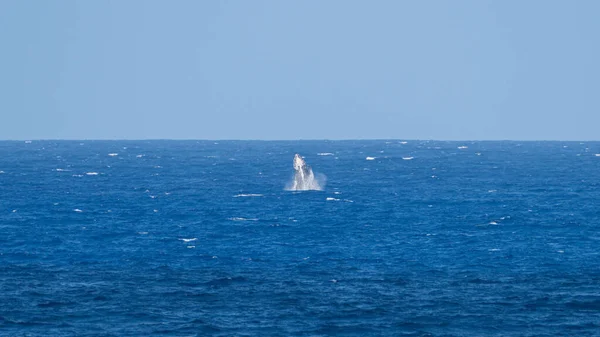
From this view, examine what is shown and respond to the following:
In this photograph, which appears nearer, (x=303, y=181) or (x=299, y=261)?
(x=299, y=261)

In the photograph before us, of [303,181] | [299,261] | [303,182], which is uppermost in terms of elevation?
[303,181]

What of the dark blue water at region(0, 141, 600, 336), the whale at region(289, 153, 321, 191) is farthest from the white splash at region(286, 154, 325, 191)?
the dark blue water at region(0, 141, 600, 336)

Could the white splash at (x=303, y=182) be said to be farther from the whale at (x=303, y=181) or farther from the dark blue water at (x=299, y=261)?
the dark blue water at (x=299, y=261)

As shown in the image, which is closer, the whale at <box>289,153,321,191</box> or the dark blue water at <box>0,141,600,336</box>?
the dark blue water at <box>0,141,600,336</box>

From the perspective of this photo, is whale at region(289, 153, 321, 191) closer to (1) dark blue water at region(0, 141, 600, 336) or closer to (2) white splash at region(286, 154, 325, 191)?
(2) white splash at region(286, 154, 325, 191)

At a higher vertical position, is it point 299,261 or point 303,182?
point 303,182

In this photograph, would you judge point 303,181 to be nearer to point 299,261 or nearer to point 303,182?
point 303,182

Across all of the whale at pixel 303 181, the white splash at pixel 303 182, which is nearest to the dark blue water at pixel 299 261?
the white splash at pixel 303 182

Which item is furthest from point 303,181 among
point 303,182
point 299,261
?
point 299,261

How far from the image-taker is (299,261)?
77.2m

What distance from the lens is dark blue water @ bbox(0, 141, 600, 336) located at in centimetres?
5788

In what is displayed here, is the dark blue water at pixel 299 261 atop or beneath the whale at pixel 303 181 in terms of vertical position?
beneath

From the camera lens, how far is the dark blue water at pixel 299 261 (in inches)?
2279

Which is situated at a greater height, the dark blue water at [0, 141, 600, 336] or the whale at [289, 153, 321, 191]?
the whale at [289, 153, 321, 191]
